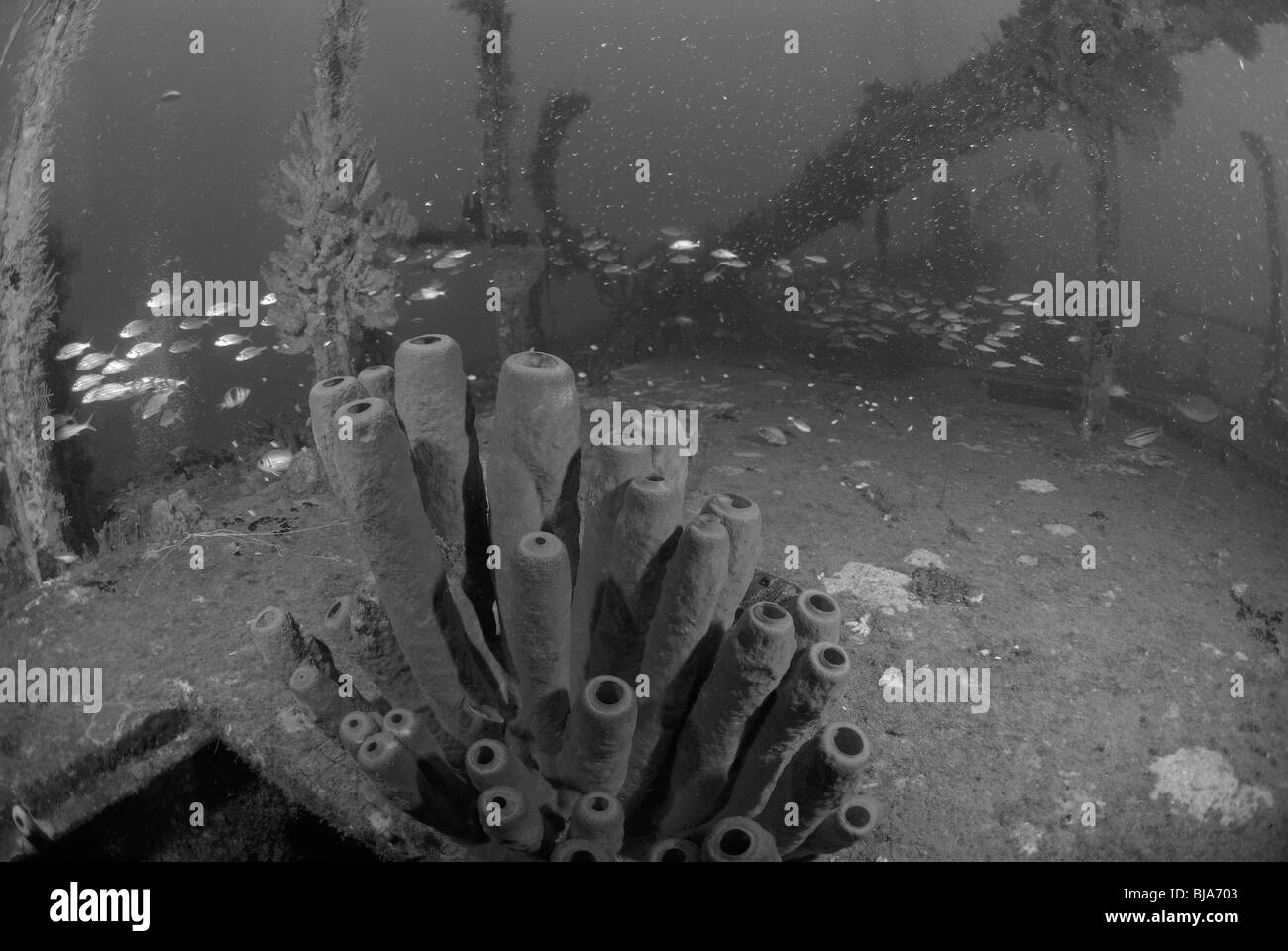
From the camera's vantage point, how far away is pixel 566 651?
2.05 m

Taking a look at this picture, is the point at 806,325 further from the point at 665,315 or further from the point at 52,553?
the point at 52,553

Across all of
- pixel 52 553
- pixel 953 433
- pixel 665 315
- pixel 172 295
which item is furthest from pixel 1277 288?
pixel 52 553

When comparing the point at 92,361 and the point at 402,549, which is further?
the point at 92,361

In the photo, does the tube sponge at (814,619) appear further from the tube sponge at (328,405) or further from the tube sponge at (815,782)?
the tube sponge at (328,405)

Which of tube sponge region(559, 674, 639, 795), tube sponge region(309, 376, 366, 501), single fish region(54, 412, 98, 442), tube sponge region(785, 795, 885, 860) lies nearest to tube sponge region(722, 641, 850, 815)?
tube sponge region(785, 795, 885, 860)

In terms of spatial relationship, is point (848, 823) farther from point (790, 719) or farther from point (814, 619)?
point (814, 619)

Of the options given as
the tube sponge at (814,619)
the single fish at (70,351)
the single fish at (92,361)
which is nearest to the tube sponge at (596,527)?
the tube sponge at (814,619)

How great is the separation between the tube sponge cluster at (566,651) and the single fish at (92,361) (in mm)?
6326

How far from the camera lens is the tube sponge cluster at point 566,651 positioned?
5.61ft

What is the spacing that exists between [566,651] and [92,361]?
7086mm

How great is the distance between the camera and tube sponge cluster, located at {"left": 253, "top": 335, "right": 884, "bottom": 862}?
5.61ft

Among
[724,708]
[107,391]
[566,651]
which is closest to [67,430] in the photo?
[107,391]

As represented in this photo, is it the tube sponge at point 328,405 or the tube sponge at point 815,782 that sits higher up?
the tube sponge at point 328,405

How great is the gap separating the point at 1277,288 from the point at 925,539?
35.1 ft
